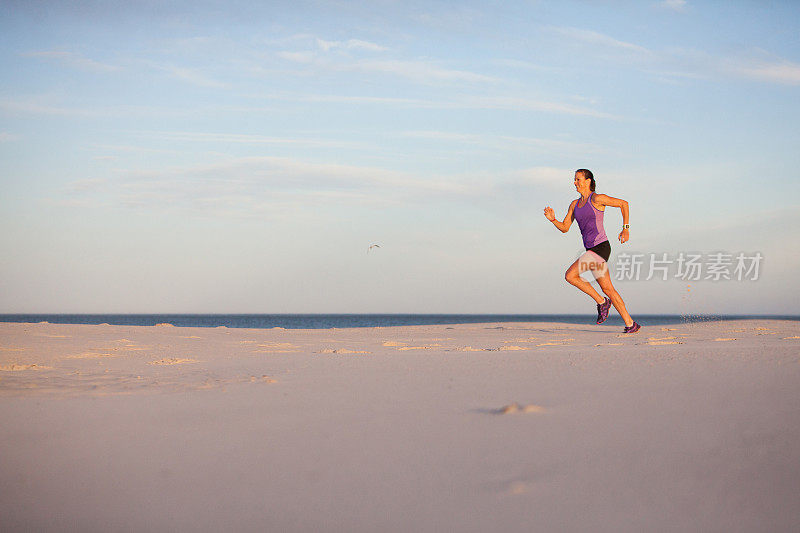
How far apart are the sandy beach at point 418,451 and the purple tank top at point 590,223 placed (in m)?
3.66

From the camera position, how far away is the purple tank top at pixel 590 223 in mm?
7359

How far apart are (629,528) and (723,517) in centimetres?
28

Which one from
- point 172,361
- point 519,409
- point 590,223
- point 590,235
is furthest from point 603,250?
point 519,409

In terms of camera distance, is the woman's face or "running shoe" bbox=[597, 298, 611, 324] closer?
the woman's face

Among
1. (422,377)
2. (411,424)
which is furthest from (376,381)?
(411,424)

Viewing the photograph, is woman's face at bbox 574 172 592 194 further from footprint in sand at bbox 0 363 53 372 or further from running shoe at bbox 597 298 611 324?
footprint in sand at bbox 0 363 53 372

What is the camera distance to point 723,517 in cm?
179

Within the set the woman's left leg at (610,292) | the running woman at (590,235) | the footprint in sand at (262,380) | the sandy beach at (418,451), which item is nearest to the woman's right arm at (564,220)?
the running woman at (590,235)

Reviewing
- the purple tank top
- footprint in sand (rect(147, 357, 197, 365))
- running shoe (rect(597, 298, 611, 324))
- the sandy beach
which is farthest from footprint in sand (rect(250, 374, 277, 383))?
running shoe (rect(597, 298, 611, 324))

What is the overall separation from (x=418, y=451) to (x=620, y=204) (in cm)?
541

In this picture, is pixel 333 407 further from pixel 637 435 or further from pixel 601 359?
pixel 601 359

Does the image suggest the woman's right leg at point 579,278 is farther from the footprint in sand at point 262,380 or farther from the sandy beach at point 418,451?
the footprint in sand at point 262,380

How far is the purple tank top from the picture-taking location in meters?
7.36

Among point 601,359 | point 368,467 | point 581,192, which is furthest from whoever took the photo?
point 581,192
